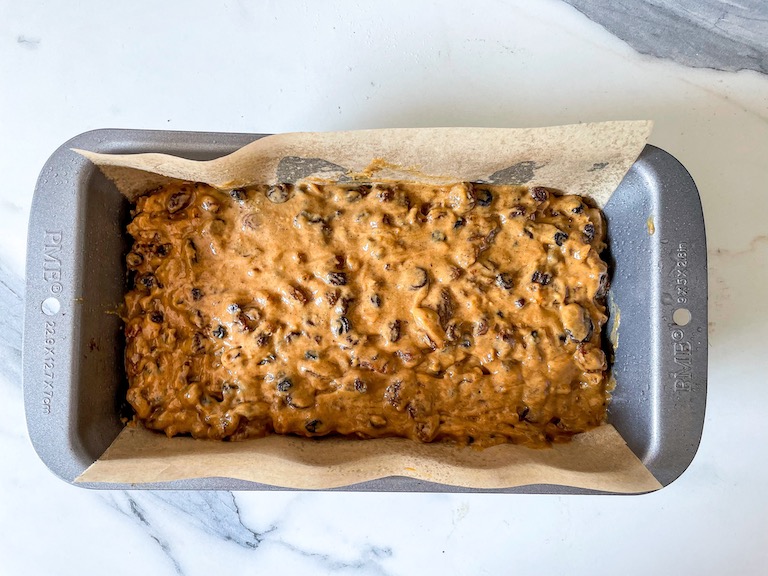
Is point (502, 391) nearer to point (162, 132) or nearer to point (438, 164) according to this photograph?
point (438, 164)

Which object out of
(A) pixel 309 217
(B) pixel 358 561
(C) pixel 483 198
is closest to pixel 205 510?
(B) pixel 358 561

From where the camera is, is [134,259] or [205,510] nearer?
[134,259]

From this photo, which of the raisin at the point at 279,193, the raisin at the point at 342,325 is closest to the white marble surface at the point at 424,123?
the raisin at the point at 279,193

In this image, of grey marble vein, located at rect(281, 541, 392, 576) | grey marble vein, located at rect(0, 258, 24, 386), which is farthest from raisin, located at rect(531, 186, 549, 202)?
grey marble vein, located at rect(0, 258, 24, 386)

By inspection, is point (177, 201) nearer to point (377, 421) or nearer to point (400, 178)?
point (400, 178)

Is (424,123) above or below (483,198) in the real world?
above

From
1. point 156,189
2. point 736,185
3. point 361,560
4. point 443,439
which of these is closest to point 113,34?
point 156,189

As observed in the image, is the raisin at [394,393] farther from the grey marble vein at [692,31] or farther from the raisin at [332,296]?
the grey marble vein at [692,31]
